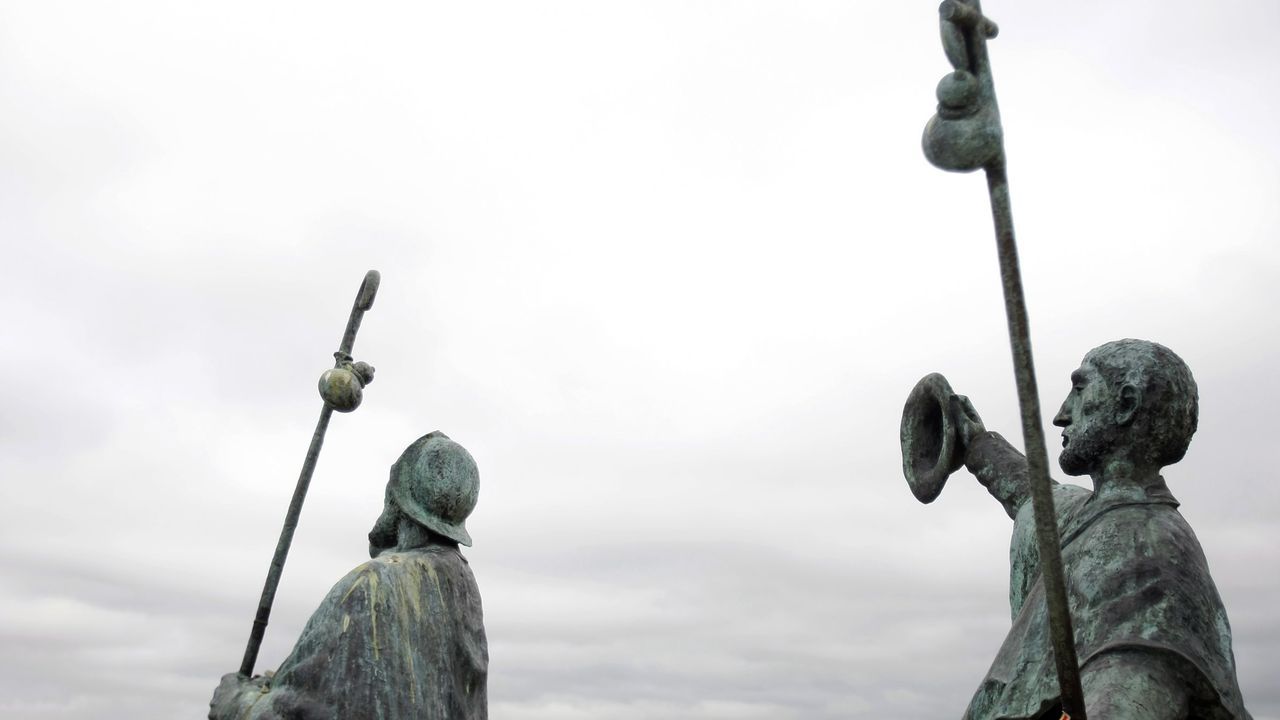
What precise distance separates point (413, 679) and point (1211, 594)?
5.31 meters

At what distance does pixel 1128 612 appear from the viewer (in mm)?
6590

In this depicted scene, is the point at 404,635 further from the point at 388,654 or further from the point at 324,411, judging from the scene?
the point at 324,411

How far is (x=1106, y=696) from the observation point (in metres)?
6.25

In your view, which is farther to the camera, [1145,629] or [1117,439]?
[1117,439]

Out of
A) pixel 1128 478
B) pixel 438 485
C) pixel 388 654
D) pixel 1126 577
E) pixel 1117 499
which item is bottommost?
pixel 1126 577

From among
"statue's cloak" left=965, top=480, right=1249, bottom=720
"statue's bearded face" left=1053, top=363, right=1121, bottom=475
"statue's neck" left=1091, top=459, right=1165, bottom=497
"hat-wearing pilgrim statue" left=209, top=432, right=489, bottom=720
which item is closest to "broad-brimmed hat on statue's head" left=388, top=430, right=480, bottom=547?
"hat-wearing pilgrim statue" left=209, top=432, right=489, bottom=720

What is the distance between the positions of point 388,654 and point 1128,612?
511 cm

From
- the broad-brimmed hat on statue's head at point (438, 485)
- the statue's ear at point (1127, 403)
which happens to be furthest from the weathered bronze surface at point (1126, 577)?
the broad-brimmed hat on statue's head at point (438, 485)

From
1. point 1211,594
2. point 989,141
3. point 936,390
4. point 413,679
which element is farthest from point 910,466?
point 413,679

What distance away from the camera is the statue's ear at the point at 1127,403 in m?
7.14

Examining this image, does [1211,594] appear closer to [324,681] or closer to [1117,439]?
[1117,439]

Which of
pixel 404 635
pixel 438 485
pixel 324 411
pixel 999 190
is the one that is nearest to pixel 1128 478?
pixel 999 190

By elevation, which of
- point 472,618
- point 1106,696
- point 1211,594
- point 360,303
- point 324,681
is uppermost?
point 360,303

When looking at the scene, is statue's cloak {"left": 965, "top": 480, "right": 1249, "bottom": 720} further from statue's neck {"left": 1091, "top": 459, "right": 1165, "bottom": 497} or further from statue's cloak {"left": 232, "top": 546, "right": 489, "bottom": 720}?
statue's cloak {"left": 232, "top": 546, "right": 489, "bottom": 720}
